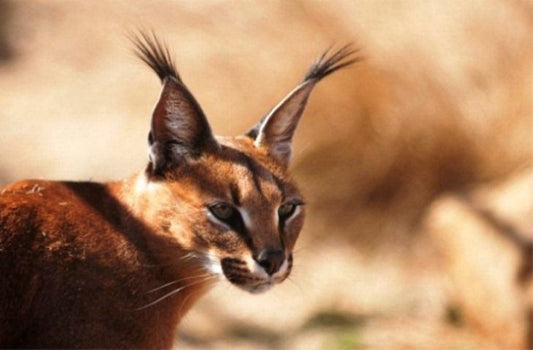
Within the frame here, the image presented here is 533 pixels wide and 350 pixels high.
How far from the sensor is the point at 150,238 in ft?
19.9

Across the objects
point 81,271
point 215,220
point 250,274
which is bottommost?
point 81,271

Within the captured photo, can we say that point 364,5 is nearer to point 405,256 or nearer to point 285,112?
point 405,256

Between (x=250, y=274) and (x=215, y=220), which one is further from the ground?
(x=215, y=220)

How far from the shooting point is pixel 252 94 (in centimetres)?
1388

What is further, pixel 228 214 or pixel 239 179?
pixel 239 179

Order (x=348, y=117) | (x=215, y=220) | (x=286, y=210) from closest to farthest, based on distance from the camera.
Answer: (x=215, y=220) < (x=286, y=210) < (x=348, y=117)

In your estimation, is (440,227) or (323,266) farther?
(323,266)

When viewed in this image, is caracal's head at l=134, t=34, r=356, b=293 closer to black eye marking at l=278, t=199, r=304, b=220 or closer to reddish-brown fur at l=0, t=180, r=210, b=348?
black eye marking at l=278, t=199, r=304, b=220

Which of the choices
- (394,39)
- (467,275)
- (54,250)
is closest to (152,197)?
(54,250)

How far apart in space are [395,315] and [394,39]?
342cm

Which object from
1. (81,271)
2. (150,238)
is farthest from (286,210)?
(81,271)

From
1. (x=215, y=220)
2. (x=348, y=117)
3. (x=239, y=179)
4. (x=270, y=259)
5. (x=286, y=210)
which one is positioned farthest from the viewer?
(x=348, y=117)

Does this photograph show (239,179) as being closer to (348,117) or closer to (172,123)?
(172,123)

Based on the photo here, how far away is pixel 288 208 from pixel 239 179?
335mm
